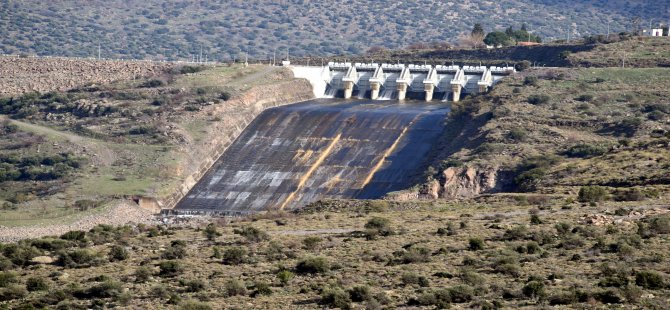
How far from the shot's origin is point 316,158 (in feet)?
372

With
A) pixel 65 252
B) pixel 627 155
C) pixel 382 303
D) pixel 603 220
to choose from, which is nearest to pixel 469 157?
pixel 627 155

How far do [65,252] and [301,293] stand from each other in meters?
14.2

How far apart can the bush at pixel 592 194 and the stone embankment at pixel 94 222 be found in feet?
92.7

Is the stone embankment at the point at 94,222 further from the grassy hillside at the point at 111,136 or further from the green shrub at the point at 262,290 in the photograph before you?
the green shrub at the point at 262,290

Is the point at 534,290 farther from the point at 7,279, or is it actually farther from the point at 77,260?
the point at 77,260

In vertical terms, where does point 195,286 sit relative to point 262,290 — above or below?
below

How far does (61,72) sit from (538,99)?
45097mm

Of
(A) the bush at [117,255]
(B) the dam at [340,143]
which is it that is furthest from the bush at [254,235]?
(B) the dam at [340,143]

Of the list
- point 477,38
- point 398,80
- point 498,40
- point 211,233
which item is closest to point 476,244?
point 211,233

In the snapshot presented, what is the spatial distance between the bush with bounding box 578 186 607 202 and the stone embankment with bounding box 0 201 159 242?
92.7 feet

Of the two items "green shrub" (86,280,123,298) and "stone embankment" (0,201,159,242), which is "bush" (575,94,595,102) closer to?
"stone embankment" (0,201,159,242)

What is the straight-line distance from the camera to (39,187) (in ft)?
349

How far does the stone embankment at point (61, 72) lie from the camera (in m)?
138

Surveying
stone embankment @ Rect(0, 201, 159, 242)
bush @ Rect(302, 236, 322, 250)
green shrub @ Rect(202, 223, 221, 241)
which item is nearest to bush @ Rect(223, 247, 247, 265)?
bush @ Rect(302, 236, 322, 250)
